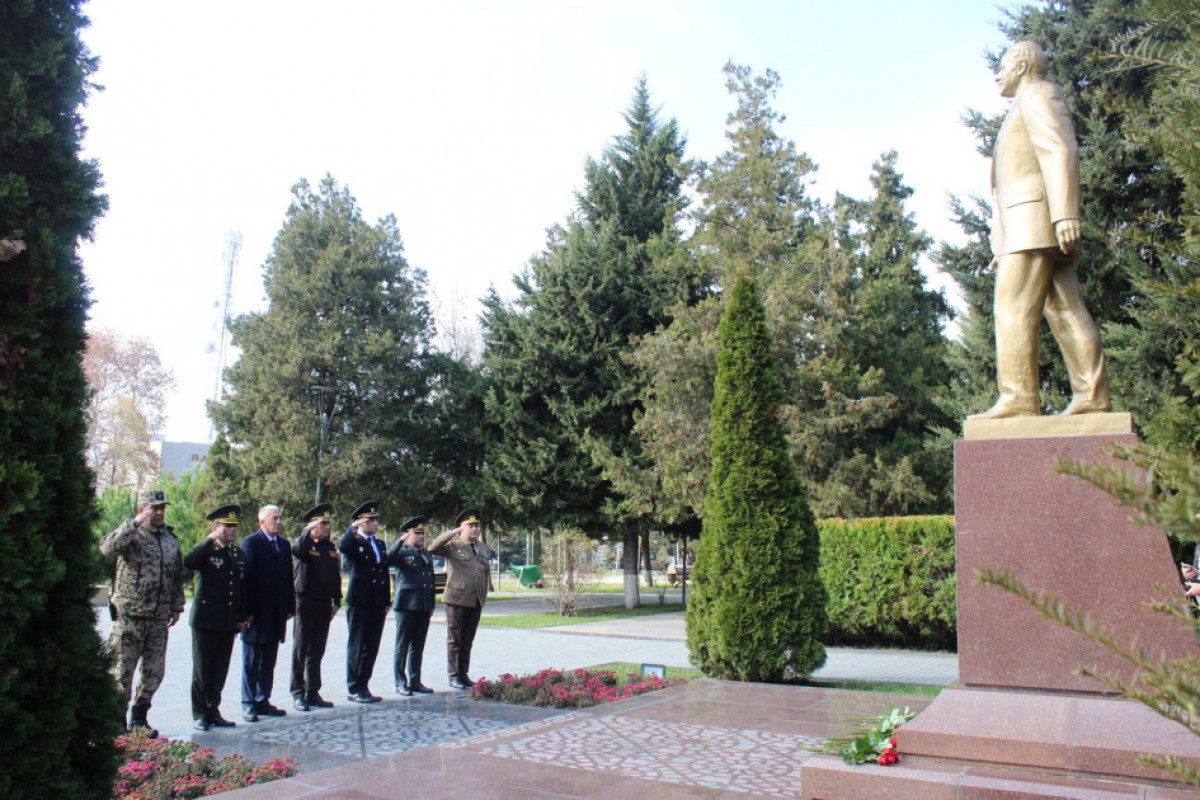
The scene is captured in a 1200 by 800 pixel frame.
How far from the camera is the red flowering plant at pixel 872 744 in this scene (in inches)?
171

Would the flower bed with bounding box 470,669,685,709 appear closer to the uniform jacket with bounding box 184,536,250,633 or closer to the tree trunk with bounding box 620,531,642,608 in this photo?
the uniform jacket with bounding box 184,536,250,633

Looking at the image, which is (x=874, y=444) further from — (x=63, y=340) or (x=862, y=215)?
(x=63, y=340)

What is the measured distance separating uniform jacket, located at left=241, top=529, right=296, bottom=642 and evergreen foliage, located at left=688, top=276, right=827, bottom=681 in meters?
4.28

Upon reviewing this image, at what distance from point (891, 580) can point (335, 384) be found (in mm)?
18201

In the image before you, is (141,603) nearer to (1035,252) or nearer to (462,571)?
(462,571)

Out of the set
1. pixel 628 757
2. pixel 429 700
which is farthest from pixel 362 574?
pixel 628 757

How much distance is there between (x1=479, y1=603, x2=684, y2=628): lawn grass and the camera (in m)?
19.5

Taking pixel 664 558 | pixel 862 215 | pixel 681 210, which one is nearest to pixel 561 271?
pixel 681 210

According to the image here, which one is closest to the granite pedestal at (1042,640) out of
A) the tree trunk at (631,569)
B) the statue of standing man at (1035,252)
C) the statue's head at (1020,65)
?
the statue of standing man at (1035,252)

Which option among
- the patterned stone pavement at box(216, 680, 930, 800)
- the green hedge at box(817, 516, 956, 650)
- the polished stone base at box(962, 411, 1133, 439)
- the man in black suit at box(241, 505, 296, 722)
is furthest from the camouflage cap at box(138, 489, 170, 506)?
the green hedge at box(817, 516, 956, 650)

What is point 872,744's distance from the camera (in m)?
4.40

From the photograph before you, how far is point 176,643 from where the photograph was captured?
1530 cm

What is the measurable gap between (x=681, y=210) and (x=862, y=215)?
5.77 metres

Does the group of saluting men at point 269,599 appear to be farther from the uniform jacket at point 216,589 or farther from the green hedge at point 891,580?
the green hedge at point 891,580
